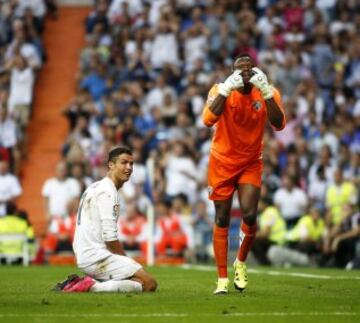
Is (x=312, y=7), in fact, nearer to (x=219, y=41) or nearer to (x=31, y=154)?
(x=219, y=41)

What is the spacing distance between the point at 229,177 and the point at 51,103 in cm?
1719

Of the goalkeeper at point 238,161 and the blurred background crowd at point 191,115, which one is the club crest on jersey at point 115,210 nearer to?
the goalkeeper at point 238,161

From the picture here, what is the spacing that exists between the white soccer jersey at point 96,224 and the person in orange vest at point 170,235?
39.0 ft

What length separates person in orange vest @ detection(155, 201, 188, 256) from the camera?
1017 inches

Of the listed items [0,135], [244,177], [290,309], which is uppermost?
[0,135]

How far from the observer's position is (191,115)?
92.7 feet

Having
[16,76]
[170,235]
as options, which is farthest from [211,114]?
[16,76]

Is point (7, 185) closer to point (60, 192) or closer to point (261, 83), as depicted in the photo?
point (60, 192)

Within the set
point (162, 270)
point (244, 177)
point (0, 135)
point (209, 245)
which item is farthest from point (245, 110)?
point (0, 135)

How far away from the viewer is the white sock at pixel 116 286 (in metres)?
14.0

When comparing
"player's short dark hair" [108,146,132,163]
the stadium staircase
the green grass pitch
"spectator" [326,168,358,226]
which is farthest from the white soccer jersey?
A: the stadium staircase

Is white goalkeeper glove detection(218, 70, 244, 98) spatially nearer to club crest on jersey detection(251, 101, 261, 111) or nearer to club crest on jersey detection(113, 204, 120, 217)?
club crest on jersey detection(251, 101, 261, 111)

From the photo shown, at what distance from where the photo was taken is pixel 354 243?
23625 millimetres

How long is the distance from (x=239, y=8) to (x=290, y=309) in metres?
19.3
